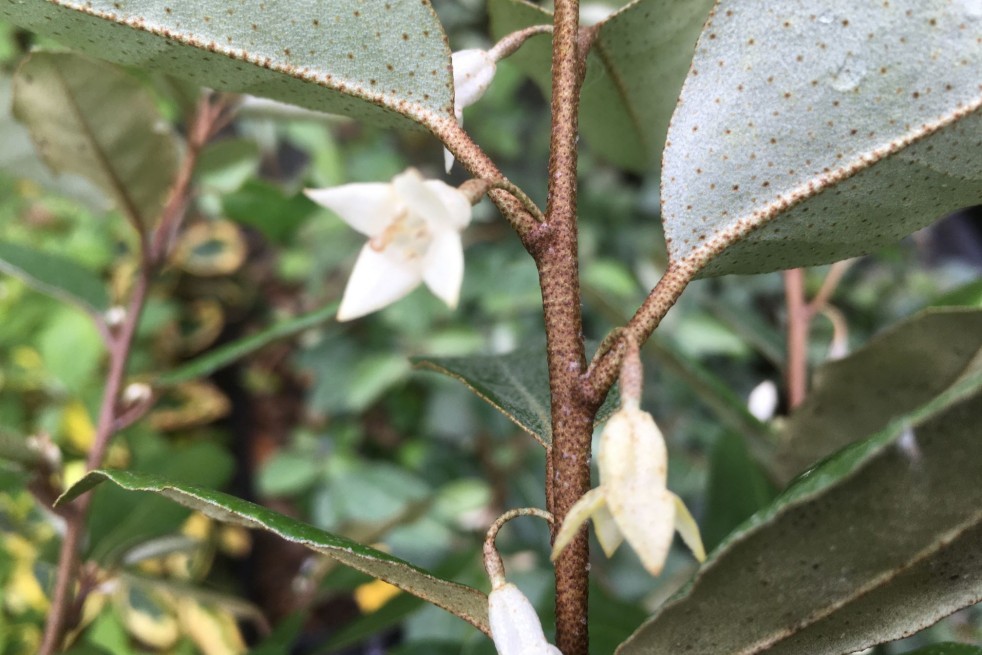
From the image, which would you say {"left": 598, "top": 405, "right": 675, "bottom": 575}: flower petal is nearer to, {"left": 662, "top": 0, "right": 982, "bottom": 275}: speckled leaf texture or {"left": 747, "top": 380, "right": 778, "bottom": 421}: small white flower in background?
{"left": 662, "top": 0, "right": 982, "bottom": 275}: speckled leaf texture

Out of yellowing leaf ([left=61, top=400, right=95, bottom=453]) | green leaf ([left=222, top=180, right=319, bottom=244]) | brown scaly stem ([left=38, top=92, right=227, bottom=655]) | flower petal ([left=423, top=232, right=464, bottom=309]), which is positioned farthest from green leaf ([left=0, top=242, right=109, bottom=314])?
yellowing leaf ([left=61, top=400, right=95, bottom=453])

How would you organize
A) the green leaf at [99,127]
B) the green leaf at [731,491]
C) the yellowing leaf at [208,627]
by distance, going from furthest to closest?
the yellowing leaf at [208,627] → the green leaf at [731,491] → the green leaf at [99,127]

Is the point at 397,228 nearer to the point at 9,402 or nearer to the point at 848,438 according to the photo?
the point at 848,438

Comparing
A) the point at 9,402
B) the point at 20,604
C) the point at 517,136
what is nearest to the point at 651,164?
the point at 20,604

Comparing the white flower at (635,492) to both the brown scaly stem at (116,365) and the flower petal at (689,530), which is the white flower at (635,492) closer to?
the flower petal at (689,530)

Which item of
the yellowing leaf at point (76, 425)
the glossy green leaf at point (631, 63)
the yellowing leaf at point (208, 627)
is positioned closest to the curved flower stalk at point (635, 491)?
the glossy green leaf at point (631, 63)

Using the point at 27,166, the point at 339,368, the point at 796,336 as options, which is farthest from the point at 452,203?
the point at 339,368

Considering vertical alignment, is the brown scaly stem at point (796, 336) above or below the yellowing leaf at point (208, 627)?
above
